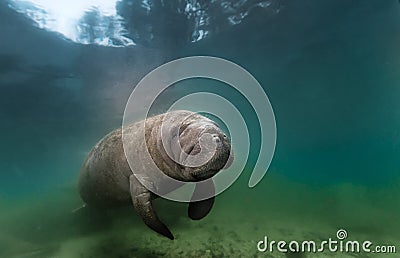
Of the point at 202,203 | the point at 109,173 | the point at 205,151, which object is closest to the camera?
the point at 205,151

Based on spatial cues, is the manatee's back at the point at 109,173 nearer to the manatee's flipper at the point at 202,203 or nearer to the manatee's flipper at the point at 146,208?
the manatee's flipper at the point at 146,208

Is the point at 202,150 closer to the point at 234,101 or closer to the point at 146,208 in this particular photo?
the point at 146,208

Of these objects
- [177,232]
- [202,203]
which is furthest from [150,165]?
[177,232]

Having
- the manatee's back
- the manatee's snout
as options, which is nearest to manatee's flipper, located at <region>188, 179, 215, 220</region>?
the manatee's back

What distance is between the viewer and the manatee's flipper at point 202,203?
12.5ft

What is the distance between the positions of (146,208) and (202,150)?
1.37m

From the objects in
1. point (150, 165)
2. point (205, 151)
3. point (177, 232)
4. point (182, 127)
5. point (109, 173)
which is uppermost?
point (182, 127)

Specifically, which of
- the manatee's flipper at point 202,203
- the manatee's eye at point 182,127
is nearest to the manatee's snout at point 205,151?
the manatee's eye at point 182,127

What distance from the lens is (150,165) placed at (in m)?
3.64

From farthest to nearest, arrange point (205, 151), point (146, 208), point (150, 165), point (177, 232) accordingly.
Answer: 1. point (177, 232)
2. point (150, 165)
3. point (146, 208)
4. point (205, 151)

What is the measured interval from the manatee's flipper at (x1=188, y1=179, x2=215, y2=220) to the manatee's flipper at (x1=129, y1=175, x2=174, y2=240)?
60 cm

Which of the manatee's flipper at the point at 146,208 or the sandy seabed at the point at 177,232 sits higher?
the manatee's flipper at the point at 146,208

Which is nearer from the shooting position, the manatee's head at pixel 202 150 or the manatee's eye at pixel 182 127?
the manatee's head at pixel 202 150

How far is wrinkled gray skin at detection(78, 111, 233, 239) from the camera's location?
8.54 feet
